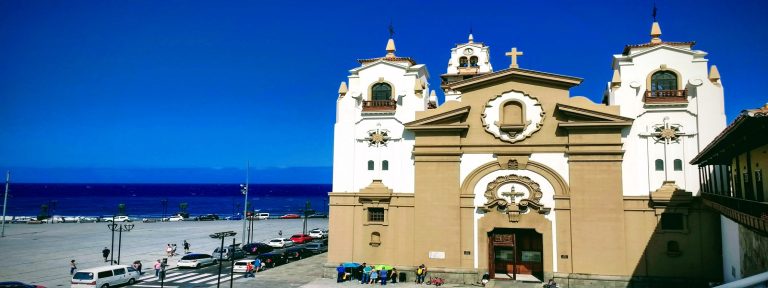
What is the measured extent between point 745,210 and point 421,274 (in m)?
18.2

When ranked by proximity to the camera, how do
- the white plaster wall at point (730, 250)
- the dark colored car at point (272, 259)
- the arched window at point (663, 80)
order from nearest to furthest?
the white plaster wall at point (730, 250)
the arched window at point (663, 80)
the dark colored car at point (272, 259)

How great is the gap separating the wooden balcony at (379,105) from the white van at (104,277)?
19229 mm

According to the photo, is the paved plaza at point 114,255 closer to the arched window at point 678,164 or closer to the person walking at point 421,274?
the person walking at point 421,274

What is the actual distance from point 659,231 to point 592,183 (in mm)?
4570

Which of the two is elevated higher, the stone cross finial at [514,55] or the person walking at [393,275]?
the stone cross finial at [514,55]

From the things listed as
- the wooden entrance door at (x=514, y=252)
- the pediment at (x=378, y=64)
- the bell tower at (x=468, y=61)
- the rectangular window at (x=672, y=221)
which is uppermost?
the bell tower at (x=468, y=61)

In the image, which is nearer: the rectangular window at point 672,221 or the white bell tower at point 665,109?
the rectangular window at point 672,221

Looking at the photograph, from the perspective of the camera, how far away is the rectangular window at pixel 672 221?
98.8 ft

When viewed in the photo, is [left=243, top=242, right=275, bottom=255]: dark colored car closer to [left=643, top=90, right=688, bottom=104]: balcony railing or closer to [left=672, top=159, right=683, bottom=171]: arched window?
[left=643, top=90, right=688, bottom=104]: balcony railing

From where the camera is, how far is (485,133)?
110 ft

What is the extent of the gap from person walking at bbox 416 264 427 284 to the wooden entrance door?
162 inches

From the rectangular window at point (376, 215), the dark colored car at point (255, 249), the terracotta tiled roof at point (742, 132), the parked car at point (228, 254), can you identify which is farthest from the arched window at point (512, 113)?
the dark colored car at point (255, 249)

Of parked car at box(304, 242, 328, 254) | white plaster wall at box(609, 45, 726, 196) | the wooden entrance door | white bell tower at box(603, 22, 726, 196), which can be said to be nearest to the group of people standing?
the wooden entrance door

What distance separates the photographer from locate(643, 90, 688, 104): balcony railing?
3081 cm
